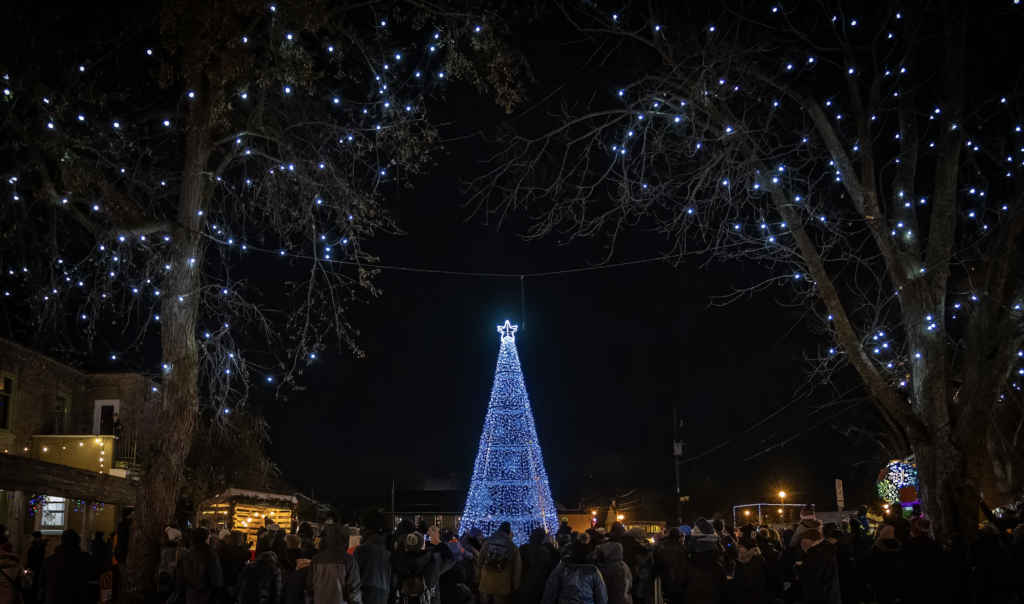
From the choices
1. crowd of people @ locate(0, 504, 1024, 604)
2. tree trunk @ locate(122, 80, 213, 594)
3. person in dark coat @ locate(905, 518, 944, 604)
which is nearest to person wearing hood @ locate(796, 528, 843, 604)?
crowd of people @ locate(0, 504, 1024, 604)

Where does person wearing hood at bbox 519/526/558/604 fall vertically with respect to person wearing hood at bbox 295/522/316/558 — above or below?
below

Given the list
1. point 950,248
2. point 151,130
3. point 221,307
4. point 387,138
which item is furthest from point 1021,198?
point 151,130

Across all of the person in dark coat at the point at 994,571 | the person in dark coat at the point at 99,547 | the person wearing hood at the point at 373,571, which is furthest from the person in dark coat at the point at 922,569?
the person in dark coat at the point at 99,547

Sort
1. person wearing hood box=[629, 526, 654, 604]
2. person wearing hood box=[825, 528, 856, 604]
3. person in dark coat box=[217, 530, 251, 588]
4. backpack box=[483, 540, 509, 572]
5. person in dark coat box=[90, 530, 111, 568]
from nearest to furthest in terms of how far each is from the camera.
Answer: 1. backpack box=[483, 540, 509, 572]
2. person in dark coat box=[217, 530, 251, 588]
3. person wearing hood box=[825, 528, 856, 604]
4. person wearing hood box=[629, 526, 654, 604]
5. person in dark coat box=[90, 530, 111, 568]

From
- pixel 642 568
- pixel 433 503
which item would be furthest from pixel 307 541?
pixel 433 503

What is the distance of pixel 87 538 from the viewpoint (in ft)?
59.5

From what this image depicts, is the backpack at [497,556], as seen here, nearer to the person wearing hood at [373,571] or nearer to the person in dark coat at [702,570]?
the person wearing hood at [373,571]

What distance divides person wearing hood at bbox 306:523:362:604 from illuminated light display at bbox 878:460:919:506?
16.6 meters

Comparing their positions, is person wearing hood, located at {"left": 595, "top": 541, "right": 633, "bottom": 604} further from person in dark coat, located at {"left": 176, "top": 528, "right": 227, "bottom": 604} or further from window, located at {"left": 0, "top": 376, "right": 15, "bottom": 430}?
window, located at {"left": 0, "top": 376, "right": 15, "bottom": 430}

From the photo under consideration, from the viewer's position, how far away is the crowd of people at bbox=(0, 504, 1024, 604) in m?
8.73

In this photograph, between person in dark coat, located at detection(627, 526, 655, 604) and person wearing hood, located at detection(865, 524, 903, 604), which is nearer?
person wearing hood, located at detection(865, 524, 903, 604)

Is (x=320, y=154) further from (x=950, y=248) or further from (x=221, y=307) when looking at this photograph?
(x=950, y=248)

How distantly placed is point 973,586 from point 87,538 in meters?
17.7

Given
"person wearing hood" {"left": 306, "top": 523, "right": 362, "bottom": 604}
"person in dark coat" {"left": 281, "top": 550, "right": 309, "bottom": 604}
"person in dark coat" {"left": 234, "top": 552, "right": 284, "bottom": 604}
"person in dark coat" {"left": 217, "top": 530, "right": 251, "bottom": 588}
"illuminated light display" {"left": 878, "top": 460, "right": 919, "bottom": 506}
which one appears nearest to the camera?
"person in dark coat" {"left": 234, "top": 552, "right": 284, "bottom": 604}
